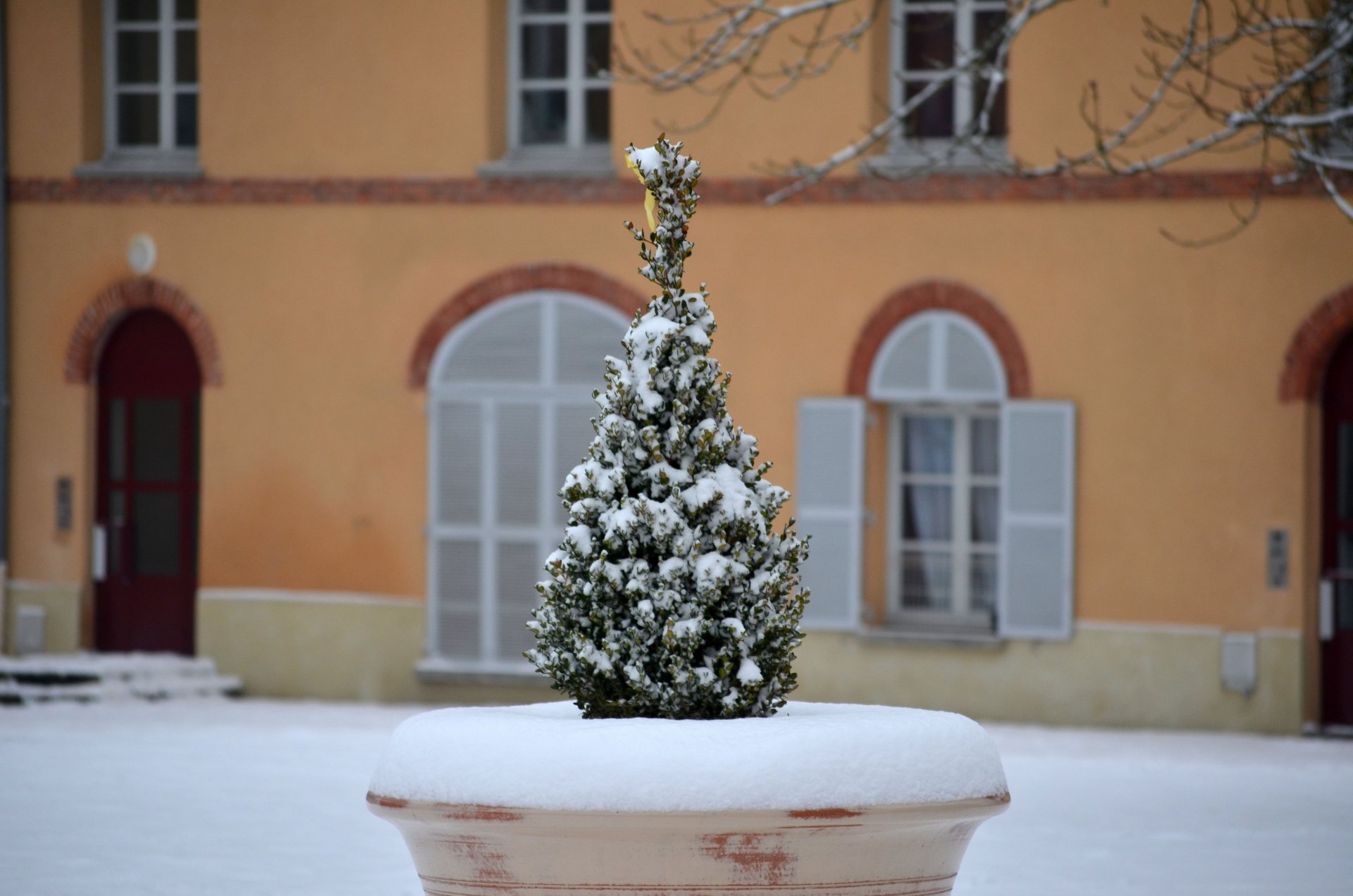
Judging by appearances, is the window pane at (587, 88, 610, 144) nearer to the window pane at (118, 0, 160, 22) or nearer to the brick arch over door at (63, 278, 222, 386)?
the brick arch over door at (63, 278, 222, 386)

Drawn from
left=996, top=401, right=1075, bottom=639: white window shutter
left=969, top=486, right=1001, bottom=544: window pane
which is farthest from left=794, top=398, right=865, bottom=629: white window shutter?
left=996, top=401, right=1075, bottom=639: white window shutter

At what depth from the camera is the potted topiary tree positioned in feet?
14.7

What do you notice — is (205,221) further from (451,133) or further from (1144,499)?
(1144,499)

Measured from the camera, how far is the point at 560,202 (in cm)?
1271

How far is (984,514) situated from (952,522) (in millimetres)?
211

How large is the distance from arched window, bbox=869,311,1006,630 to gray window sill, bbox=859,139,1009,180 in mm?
916

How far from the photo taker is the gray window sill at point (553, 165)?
12672mm

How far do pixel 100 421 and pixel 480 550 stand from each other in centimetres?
303

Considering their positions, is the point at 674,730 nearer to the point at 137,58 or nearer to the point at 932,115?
the point at 932,115

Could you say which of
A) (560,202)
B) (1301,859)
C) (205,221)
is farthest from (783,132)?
(1301,859)

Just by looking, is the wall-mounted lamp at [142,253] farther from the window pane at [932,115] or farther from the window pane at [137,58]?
the window pane at [932,115]

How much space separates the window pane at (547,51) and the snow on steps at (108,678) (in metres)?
4.66

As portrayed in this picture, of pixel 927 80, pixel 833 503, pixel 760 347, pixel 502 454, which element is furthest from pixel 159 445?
pixel 927 80

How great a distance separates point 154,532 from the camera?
1368 centimetres
